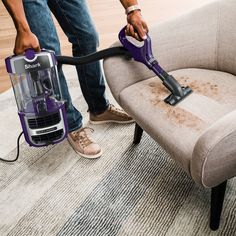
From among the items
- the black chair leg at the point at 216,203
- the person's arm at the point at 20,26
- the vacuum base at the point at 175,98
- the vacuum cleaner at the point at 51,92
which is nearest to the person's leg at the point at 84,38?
the vacuum cleaner at the point at 51,92

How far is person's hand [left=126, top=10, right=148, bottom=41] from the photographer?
4.24 ft

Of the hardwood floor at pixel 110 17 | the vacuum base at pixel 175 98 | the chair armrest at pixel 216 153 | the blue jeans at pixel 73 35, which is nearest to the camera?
the chair armrest at pixel 216 153

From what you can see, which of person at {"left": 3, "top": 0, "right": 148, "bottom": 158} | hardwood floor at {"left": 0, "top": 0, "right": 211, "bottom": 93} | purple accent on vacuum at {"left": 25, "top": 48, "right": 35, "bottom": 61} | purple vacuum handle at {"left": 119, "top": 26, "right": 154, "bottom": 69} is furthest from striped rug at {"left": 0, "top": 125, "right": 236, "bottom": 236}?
hardwood floor at {"left": 0, "top": 0, "right": 211, "bottom": 93}

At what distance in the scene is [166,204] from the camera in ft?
4.25

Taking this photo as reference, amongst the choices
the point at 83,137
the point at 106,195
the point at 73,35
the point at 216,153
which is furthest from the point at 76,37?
the point at 216,153

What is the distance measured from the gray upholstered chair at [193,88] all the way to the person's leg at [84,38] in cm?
25

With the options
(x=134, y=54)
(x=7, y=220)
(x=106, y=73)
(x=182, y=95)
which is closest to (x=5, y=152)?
(x=7, y=220)

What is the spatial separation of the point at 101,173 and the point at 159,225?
0.38 meters

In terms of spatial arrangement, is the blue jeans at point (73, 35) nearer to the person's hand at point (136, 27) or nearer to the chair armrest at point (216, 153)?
the person's hand at point (136, 27)

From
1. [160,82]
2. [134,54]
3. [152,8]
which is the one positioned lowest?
[152,8]

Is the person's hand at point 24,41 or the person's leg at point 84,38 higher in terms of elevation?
the person's hand at point 24,41

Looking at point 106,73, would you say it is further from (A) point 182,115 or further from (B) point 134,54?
(A) point 182,115

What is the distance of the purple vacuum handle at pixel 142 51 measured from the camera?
1.29 metres

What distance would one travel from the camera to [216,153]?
90 centimetres
